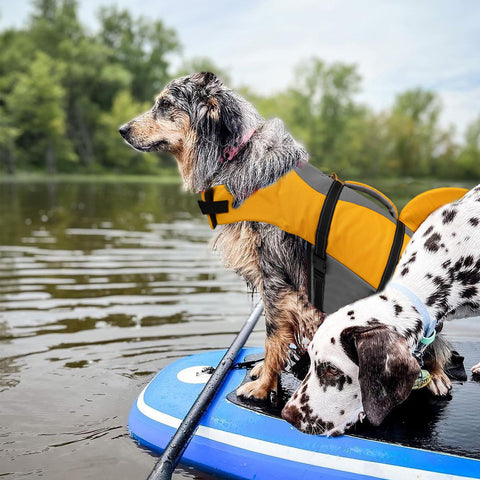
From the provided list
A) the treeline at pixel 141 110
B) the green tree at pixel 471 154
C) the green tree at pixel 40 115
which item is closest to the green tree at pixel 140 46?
the treeline at pixel 141 110

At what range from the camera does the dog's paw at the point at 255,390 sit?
158 inches

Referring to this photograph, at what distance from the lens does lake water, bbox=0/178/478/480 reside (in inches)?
152

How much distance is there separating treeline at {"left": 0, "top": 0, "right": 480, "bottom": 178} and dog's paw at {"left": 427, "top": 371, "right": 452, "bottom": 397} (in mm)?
63422

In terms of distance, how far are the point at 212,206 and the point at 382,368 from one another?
205cm

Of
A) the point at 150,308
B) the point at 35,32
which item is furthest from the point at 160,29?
the point at 150,308

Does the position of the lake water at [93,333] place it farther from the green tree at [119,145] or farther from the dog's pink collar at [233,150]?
the green tree at [119,145]

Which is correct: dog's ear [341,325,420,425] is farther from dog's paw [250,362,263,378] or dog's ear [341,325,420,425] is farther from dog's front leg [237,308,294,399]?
dog's paw [250,362,263,378]

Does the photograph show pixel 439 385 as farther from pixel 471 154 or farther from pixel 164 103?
pixel 471 154

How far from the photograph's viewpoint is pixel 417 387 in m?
3.92

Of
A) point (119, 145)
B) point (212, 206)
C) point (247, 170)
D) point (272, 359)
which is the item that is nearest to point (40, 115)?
point (119, 145)

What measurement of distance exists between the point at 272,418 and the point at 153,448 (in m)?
0.87

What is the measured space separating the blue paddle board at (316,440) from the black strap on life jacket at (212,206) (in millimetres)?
1292

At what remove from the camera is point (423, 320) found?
2.88m

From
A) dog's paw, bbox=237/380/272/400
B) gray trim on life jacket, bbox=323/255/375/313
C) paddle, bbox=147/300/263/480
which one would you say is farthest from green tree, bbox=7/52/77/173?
gray trim on life jacket, bbox=323/255/375/313
